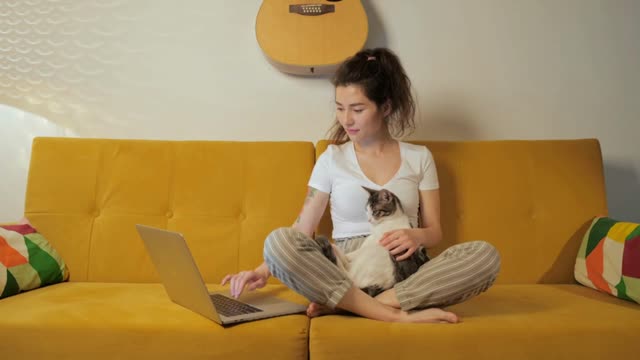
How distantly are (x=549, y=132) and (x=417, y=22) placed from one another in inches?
24.6

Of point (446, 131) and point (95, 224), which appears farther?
point (446, 131)

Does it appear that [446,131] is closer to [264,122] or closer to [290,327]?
[264,122]

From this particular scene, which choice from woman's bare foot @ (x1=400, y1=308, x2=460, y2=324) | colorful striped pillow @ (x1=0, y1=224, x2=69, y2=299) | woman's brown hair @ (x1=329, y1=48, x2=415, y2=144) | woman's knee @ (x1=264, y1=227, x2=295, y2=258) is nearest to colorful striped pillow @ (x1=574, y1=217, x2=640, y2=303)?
woman's bare foot @ (x1=400, y1=308, x2=460, y2=324)

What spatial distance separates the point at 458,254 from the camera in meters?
1.28

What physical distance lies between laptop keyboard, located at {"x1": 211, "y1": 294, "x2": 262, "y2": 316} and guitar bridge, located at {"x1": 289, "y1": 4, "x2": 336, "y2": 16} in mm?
1025

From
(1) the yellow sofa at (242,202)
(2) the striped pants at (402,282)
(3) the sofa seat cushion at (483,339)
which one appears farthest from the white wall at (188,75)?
(3) the sofa seat cushion at (483,339)

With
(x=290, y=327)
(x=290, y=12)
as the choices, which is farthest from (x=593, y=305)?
(x=290, y=12)

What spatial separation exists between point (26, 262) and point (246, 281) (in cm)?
63

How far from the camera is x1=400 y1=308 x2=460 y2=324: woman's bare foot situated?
1.19 metres

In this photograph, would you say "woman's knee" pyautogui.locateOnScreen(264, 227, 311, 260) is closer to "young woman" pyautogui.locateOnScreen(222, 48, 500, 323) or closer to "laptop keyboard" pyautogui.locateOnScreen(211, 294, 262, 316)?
"young woman" pyautogui.locateOnScreen(222, 48, 500, 323)

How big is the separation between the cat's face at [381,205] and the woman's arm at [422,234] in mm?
77

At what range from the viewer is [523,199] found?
1.74 m

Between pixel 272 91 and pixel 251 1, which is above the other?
pixel 251 1

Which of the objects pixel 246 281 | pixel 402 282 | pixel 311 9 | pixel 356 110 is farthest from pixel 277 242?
pixel 311 9
